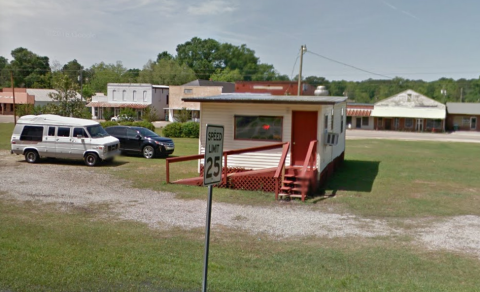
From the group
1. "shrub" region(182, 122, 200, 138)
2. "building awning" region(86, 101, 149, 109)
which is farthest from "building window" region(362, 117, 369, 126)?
"shrub" region(182, 122, 200, 138)

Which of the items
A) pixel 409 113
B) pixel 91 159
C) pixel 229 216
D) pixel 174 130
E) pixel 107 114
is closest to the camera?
pixel 229 216

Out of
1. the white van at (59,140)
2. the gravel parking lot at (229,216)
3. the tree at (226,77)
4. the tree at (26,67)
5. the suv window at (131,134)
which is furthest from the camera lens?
the tree at (226,77)

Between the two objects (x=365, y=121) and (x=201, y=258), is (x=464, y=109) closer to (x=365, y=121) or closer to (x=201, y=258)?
(x=365, y=121)

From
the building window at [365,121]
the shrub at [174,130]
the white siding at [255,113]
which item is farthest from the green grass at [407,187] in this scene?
the building window at [365,121]

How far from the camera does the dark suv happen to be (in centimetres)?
2392

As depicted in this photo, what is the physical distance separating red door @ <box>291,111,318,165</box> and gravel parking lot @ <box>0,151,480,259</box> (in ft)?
12.1

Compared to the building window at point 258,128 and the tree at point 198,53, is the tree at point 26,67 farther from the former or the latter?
the building window at point 258,128

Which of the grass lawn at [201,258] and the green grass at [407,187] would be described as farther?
the green grass at [407,187]

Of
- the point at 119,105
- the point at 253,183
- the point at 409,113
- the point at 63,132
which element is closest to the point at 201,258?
the point at 253,183

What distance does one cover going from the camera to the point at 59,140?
798 inches

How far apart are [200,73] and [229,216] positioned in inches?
4556

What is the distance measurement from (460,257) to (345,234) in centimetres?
252

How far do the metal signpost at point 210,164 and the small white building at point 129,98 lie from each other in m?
66.9

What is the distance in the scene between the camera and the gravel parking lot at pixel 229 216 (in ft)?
35.1
